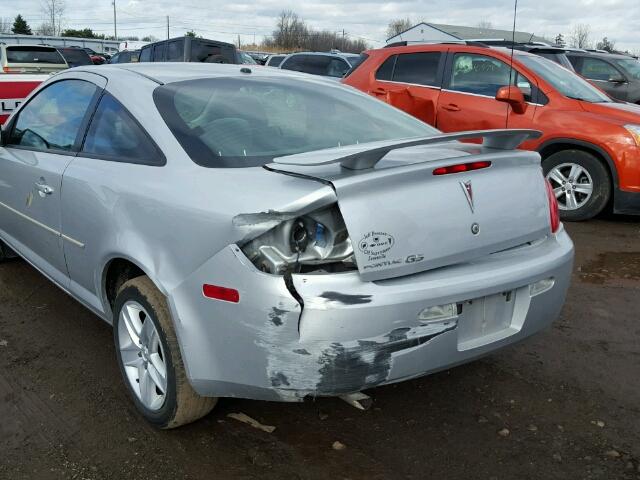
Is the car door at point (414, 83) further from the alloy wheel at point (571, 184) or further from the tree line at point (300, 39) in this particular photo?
the tree line at point (300, 39)

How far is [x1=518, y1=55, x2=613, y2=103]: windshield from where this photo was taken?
660 cm

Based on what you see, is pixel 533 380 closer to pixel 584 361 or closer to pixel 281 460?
pixel 584 361

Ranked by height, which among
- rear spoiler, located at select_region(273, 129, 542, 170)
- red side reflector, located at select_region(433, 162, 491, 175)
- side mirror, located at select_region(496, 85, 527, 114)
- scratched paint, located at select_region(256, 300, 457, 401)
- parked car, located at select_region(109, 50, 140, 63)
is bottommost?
scratched paint, located at select_region(256, 300, 457, 401)

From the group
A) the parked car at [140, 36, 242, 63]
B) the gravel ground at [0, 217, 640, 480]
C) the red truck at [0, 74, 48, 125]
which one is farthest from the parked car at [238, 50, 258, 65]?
the gravel ground at [0, 217, 640, 480]

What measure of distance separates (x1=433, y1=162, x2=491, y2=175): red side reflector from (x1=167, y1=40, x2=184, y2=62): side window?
1469 centimetres

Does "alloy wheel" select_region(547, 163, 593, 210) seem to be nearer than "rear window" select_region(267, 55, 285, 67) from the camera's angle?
Yes

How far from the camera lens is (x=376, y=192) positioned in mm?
2184

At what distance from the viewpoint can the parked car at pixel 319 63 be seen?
14445 mm

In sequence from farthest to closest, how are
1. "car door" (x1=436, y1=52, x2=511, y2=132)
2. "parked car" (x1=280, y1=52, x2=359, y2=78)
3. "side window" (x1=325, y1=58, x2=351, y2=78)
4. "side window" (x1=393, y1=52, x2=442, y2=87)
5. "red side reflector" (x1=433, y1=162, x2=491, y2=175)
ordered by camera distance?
1. "side window" (x1=325, y1=58, x2=351, y2=78)
2. "parked car" (x1=280, y1=52, x2=359, y2=78)
3. "side window" (x1=393, y1=52, x2=442, y2=87)
4. "car door" (x1=436, y1=52, x2=511, y2=132)
5. "red side reflector" (x1=433, y1=162, x2=491, y2=175)

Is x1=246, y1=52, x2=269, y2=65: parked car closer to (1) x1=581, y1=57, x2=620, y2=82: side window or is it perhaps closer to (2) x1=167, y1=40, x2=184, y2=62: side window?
(2) x1=167, y1=40, x2=184, y2=62: side window

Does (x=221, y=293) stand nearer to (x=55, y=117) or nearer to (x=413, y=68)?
(x=55, y=117)

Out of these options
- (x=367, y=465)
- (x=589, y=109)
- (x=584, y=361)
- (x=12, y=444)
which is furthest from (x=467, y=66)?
(x=12, y=444)

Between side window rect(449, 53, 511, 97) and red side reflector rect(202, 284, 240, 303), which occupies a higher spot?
side window rect(449, 53, 511, 97)

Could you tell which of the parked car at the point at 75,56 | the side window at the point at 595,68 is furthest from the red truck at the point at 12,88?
the parked car at the point at 75,56
